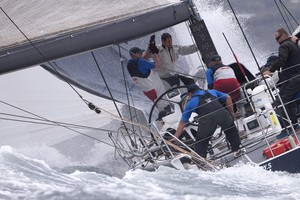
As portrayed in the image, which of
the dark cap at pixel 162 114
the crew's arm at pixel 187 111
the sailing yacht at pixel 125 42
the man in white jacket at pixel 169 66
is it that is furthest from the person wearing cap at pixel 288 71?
the man in white jacket at pixel 169 66

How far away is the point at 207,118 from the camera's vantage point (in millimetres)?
7305

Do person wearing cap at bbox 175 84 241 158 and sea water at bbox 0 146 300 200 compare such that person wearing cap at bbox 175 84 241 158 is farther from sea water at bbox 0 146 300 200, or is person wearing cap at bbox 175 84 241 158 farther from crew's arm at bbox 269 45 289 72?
crew's arm at bbox 269 45 289 72

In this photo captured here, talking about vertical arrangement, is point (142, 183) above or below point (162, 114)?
below

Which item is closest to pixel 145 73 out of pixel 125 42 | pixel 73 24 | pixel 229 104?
pixel 125 42

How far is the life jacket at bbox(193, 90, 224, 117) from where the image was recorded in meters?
7.32

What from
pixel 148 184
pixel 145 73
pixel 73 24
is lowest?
pixel 148 184

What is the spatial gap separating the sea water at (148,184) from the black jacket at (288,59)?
119 cm

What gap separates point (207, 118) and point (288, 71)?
0.98m

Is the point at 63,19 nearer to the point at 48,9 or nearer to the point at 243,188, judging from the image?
the point at 48,9

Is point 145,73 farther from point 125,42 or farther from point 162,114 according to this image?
point 125,42

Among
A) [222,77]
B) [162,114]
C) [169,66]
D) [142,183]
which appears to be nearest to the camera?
[142,183]

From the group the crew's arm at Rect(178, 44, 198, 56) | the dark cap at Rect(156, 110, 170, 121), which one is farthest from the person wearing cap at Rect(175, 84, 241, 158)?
the crew's arm at Rect(178, 44, 198, 56)

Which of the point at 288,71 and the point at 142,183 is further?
the point at 288,71

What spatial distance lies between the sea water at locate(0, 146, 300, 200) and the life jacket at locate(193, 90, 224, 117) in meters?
0.56
